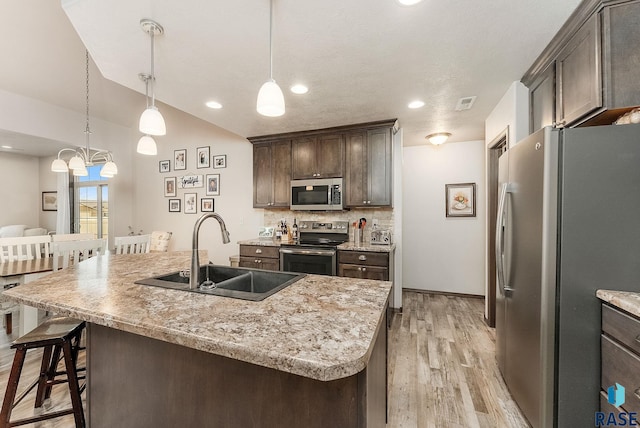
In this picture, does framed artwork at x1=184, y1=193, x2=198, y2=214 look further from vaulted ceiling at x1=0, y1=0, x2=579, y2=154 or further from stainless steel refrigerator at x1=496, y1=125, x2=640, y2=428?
stainless steel refrigerator at x1=496, y1=125, x2=640, y2=428

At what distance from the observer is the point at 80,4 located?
1.46 meters

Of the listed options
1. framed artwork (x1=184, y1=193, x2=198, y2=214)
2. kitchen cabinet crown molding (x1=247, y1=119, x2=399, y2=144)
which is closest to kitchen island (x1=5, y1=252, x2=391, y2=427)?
kitchen cabinet crown molding (x1=247, y1=119, x2=399, y2=144)

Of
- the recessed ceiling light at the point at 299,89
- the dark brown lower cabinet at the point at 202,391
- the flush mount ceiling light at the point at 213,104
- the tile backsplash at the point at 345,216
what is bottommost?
the dark brown lower cabinet at the point at 202,391

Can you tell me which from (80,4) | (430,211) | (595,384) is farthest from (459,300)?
(80,4)

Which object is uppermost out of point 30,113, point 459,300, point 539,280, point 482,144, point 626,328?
point 30,113

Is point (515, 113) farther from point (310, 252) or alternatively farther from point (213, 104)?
point (213, 104)

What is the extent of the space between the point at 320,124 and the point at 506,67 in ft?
6.56

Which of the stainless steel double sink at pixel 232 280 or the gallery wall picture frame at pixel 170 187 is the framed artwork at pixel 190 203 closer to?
the gallery wall picture frame at pixel 170 187

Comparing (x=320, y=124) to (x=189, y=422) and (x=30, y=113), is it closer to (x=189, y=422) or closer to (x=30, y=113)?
(x=189, y=422)

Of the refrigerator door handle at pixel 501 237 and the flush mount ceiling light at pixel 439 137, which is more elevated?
the flush mount ceiling light at pixel 439 137

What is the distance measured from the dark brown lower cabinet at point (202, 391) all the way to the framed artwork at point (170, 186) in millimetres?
4141

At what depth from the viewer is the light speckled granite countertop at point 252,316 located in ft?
2.32

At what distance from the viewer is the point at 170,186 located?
196 inches

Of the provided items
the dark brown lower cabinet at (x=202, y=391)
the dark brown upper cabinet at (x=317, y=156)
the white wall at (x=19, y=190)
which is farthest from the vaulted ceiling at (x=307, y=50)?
the white wall at (x=19, y=190)
